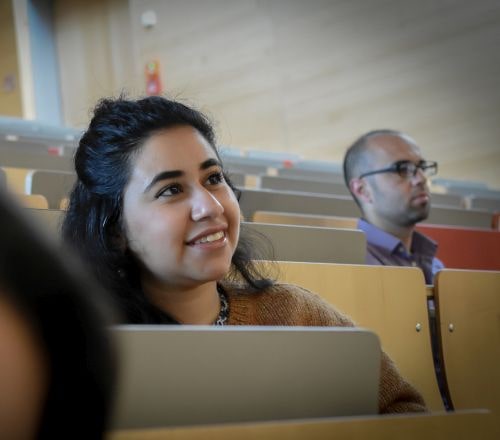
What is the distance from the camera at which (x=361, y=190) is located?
1.43 metres

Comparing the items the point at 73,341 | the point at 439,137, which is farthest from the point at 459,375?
the point at 439,137

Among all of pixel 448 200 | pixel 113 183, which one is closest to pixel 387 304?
pixel 113 183

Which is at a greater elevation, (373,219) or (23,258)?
(23,258)

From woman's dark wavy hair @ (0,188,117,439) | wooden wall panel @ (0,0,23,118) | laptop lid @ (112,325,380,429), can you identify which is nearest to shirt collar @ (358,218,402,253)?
laptop lid @ (112,325,380,429)

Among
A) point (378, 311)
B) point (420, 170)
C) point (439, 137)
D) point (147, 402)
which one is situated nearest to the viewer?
point (147, 402)

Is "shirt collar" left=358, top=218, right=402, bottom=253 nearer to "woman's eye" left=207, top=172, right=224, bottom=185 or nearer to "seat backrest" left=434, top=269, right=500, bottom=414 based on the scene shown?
"seat backrest" left=434, top=269, right=500, bottom=414

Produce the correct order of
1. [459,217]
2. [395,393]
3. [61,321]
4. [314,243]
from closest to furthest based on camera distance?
[61,321], [395,393], [314,243], [459,217]

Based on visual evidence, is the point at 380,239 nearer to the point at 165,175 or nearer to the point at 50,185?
the point at 50,185

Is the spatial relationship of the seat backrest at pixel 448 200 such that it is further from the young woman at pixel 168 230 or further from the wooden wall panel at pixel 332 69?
the young woman at pixel 168 230

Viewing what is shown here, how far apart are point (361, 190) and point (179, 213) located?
780mm

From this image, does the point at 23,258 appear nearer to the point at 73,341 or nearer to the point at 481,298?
the point at 73,341

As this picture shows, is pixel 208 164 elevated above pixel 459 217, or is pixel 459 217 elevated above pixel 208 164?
pixel 208 164

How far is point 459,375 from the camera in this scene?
876 mm

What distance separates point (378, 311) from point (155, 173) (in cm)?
30
